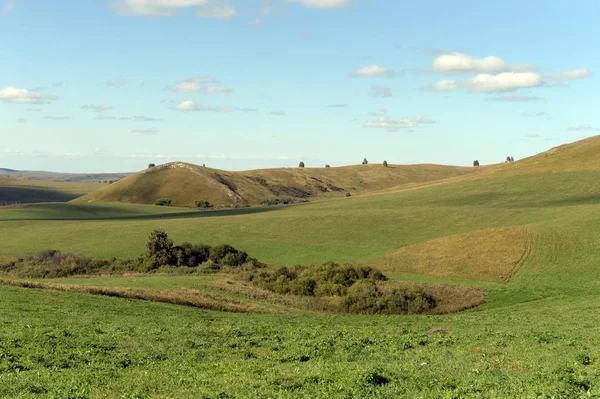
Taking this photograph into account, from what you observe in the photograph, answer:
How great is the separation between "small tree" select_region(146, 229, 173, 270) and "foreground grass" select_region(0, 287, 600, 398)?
3291 cm

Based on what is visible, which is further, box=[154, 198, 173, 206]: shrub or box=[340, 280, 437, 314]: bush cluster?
box=[154, 198, 173, 206]: shrub

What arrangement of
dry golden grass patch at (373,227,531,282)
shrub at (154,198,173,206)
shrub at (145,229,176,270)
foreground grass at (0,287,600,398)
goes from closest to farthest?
1. foreground grass at (0,287,600,398)
2. dry golden grass patch at (373,227,531,282)
3. shrub at (145,229,176,270)
4. shrub at (154,198,173,206)

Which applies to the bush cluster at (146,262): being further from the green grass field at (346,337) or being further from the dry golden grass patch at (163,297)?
the dry golden grass patch at (163,297)

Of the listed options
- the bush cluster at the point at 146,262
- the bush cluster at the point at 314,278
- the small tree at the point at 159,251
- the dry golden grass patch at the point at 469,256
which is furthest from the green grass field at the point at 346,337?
Result: the small tree at the point at 159,251

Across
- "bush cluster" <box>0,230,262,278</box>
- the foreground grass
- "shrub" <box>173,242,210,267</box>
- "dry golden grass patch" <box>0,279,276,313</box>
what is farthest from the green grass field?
"shrub" <box>173,242,210,267</box>

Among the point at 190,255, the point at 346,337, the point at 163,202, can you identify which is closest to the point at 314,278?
the point at 190,255

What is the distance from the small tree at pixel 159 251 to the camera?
221ft

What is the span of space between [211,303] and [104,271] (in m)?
27.9

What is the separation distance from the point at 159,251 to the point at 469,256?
104 feet

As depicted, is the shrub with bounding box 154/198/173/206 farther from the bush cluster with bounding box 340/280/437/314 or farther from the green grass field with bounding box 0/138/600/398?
the bush cluster with bounding box 340/280/437/314

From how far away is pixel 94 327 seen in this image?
1024 inches

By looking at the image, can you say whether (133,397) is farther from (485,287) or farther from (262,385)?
(485,287)

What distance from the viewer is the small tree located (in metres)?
67.5

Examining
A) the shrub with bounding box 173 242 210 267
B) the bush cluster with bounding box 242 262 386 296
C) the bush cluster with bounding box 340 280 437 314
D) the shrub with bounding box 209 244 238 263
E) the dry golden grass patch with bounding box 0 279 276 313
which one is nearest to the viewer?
the dry golden grass patch with bounding box 0 279 276 313
